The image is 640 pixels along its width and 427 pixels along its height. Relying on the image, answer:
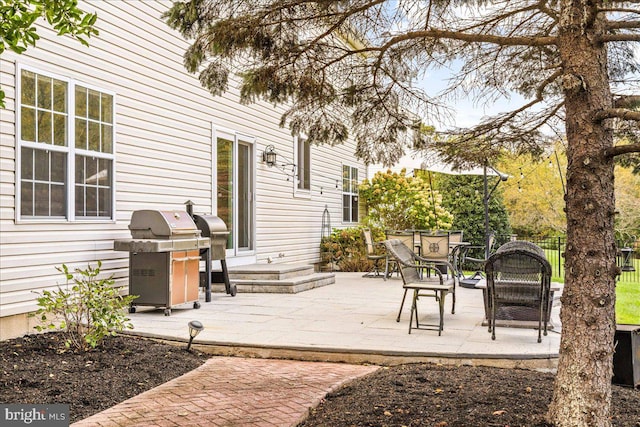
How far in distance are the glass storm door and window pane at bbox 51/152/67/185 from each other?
3718 millimetres

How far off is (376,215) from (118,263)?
8327 millimetres

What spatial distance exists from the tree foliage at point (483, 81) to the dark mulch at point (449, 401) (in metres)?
0.37

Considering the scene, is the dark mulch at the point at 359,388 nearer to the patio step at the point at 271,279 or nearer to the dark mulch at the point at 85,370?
the dark mulch at the point at 85,370

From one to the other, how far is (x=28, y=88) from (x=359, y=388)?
4.47m

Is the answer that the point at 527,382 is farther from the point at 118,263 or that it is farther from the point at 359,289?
the point at 359,289

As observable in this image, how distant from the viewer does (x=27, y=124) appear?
5.99 metres

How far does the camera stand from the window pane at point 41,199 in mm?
6145

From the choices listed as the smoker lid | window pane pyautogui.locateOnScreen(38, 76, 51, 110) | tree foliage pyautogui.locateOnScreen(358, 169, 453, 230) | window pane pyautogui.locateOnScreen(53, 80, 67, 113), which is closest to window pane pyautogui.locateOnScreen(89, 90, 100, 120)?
window pane pyautogui.locateOnScreen(53, 80, 67, 113)

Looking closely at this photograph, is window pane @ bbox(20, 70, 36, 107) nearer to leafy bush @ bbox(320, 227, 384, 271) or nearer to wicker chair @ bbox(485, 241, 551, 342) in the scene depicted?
wicker chair @ bbox(485, 241, 551, 342)

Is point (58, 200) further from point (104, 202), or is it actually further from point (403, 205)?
point (403, 205)

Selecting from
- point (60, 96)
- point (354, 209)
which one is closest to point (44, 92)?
point (60, 96)

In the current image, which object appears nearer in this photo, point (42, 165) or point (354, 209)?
point (42, 165)

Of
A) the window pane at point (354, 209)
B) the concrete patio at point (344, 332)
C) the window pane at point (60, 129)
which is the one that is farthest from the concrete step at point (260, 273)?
the window pane at point (354, 209)

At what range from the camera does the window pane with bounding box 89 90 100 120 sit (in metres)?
6.93
